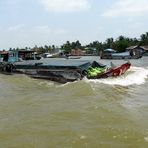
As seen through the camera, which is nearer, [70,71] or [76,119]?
[76,119]

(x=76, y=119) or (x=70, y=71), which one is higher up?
(x=70, y=71)

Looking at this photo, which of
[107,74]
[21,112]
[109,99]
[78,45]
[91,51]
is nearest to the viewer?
[21,112]

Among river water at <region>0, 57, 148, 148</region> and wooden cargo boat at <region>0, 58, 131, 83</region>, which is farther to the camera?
wooden cargo boat at <region>0, 58, 131, 83</region>

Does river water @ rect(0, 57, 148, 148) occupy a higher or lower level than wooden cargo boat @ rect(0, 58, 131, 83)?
lower

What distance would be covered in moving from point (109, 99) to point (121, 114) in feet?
9.16

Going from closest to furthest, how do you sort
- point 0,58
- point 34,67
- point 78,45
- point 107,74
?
1. point 107,74
2. point 34,67
3. point 0,58
4. point 78,45

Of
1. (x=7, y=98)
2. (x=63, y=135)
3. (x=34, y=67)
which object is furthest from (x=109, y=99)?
(x=34, y=67)

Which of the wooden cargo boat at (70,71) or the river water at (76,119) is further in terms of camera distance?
the wooden cargo boat at (70,71)

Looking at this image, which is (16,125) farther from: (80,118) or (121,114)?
(121,114)

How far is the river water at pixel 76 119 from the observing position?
7.93m

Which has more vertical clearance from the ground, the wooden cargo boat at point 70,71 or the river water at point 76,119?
the wooden cargo boat at point 70,71

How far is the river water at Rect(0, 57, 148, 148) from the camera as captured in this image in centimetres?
793

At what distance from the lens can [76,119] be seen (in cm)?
988

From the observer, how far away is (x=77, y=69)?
20.6m
